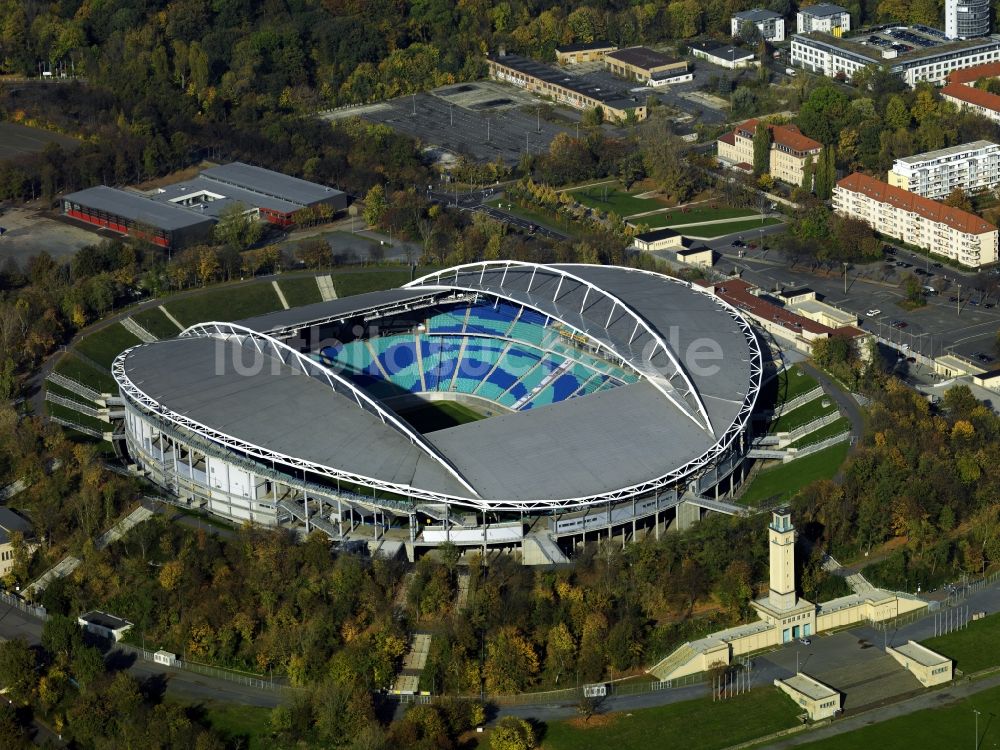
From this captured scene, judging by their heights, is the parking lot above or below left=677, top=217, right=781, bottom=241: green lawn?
above

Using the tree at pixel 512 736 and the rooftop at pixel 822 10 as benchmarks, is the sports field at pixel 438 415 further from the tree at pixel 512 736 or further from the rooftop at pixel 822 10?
the rooftop at pixel 822 10

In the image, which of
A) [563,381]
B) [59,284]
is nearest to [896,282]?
[563,381]

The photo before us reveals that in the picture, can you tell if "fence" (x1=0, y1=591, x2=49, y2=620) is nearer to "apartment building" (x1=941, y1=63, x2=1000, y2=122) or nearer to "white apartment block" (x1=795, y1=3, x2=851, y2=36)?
"apartment building" (x1=941, y1=63, x2=1000, y2=122)

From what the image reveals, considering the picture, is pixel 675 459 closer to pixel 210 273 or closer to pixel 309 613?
pixel 309 613

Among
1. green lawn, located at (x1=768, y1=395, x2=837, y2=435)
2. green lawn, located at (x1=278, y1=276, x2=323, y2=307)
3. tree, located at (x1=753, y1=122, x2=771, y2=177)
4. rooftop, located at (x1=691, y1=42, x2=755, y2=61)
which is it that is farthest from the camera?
rooftop, located at (x1=691, y1=42, x2=755, y2=61)

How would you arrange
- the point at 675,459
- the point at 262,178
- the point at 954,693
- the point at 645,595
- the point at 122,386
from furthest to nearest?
the point at 262,178
the point at 122,386
the point at 675,459
the point at 645,595
the point at 954,693

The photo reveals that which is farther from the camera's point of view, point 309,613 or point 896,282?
point 896,282

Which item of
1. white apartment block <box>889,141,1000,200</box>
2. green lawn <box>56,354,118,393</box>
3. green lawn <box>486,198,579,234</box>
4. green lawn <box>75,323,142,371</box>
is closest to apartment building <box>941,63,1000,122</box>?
white apartment block <box>889,141,1000,200</box>
